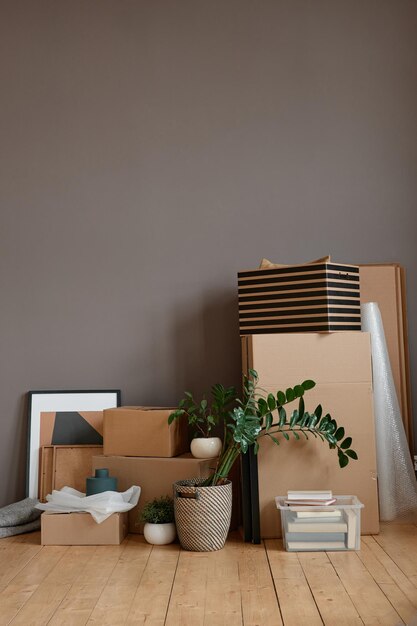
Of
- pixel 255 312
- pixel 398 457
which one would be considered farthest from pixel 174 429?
pixel 398 457

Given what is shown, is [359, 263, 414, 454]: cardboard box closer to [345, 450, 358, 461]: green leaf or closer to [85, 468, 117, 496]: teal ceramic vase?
[345, 450, 358, 461]: green leaf

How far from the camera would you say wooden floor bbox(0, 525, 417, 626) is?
6.13 feet

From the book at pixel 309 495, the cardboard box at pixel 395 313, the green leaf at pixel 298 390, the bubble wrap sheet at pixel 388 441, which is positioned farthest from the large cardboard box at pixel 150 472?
the cardboard box at pixel 395 313

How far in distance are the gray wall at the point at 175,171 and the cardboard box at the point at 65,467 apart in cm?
15

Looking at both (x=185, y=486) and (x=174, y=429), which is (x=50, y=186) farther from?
(x=185, y=486)

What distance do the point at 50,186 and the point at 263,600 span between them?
2.22 meters

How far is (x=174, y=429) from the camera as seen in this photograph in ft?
9.43

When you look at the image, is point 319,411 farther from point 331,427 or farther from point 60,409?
point 60,409

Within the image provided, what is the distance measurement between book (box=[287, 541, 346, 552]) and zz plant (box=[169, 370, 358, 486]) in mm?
281

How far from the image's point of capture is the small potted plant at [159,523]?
2646mm

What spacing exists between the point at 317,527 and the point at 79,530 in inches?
35.4

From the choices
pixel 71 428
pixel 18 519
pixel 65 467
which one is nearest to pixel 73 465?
pixel 65 467

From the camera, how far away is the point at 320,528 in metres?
2.53

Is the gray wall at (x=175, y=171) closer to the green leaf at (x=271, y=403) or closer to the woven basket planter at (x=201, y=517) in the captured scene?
the green leaf at (x=271, y=403)
